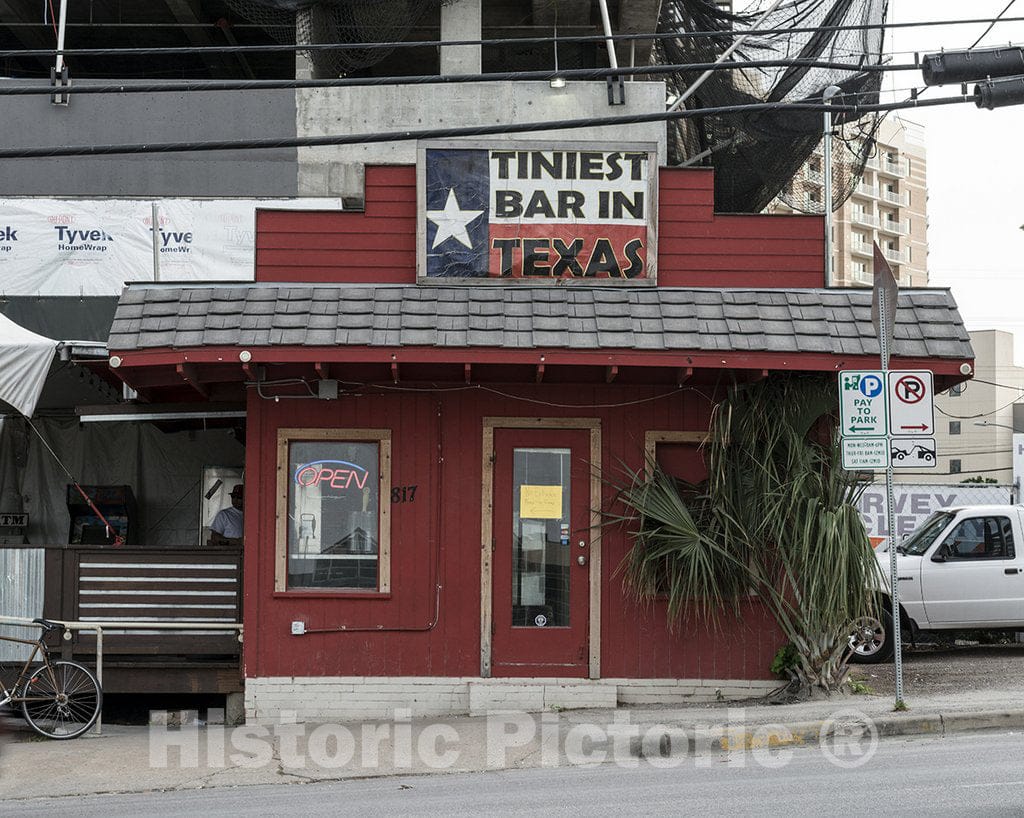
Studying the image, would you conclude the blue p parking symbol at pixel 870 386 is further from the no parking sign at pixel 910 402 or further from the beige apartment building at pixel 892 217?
the beige apartment building at pixel 892 217

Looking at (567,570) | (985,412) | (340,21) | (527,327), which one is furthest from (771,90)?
(985,412)

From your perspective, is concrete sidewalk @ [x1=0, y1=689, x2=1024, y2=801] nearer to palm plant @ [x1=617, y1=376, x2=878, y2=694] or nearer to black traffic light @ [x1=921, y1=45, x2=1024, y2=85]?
palm plant @ [x1=617, y1=376, x2=878, y2=694]

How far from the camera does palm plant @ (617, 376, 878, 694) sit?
11.2 metres

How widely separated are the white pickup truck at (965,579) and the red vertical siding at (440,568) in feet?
12.8

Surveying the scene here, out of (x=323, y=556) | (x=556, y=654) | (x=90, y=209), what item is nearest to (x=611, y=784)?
(x=556, y=654)

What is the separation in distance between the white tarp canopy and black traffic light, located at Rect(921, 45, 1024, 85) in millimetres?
8438

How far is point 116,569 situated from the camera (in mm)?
12023

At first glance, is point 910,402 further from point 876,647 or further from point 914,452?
point 876,647

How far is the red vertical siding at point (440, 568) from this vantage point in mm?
11656

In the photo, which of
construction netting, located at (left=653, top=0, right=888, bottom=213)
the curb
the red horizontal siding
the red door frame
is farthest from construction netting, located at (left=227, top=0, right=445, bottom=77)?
the curb

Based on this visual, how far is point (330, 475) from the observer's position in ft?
→ 38.8

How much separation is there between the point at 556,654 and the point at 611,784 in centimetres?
315

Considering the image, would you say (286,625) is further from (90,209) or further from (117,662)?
(90,209)


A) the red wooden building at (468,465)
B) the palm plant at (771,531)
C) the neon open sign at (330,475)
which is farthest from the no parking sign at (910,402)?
the neon open sign at (330,475)
